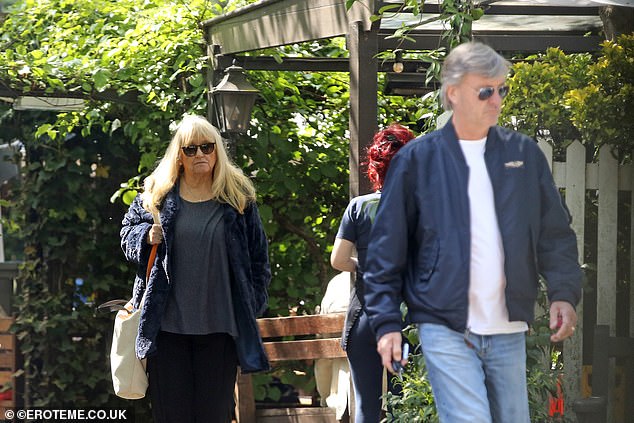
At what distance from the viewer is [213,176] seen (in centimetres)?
495

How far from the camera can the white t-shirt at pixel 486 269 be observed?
3312 mm

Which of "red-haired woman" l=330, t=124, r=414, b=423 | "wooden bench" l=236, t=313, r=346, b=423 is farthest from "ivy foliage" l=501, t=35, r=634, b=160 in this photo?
"wooden bench" l=236, t=313, r=346, b=423

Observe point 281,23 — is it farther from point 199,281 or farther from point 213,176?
point 199,281

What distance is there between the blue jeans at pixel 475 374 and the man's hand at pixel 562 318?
11cm

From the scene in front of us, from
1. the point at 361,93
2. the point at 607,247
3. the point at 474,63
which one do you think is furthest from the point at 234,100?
the point at 474,63

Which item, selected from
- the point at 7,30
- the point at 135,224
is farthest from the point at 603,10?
the point at 7,30

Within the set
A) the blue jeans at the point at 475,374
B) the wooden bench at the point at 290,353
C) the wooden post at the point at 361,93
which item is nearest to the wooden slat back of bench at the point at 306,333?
the wooden bench at the point at 290,353

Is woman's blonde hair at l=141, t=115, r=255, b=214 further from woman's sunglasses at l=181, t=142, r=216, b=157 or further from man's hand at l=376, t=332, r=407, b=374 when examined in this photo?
man's hand at l=376, t=332, r=407, b=374

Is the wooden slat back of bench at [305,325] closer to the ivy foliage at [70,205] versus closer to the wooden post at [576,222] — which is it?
the wooden post at [576,222]

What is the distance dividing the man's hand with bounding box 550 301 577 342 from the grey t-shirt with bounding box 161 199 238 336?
1671mm

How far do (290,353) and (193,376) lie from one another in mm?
1910

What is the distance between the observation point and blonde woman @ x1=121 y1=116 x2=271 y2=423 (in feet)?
15.5

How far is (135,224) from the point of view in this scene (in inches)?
199

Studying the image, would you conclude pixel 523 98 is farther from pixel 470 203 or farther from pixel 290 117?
pixel 290 117
